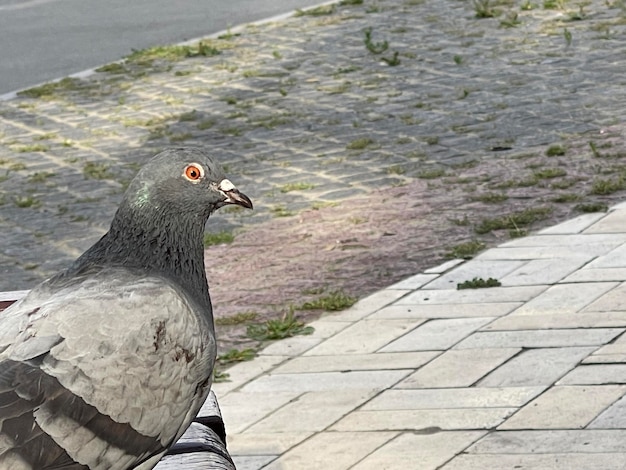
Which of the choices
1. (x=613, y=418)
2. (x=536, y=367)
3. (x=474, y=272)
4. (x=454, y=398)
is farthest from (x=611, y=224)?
(x=613, y=418)

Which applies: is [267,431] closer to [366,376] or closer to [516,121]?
[366,376]

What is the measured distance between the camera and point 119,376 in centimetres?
314

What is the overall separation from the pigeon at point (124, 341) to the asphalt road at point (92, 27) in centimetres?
1020

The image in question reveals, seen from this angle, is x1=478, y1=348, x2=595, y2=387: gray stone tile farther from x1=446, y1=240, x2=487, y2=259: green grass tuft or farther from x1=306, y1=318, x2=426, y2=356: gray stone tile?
x1=446, y1=240, x2=487, y2=259: green grass tuft

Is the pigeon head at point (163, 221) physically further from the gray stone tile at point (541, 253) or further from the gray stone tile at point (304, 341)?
the gray stone tile at point (541, 253)

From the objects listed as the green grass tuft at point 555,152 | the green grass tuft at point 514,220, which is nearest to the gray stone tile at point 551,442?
the green grass tuft at point 514,220

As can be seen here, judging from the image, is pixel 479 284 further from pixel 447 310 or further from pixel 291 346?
pixel 291 346

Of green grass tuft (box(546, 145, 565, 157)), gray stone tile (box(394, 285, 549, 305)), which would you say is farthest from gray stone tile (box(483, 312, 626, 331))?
green grass tuft (box(546, 145, 565, 157))

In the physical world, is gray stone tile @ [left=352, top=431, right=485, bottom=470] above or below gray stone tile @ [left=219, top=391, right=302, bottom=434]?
below

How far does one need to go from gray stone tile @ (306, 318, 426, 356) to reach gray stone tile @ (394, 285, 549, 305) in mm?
260

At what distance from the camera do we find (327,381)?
6.05 metres

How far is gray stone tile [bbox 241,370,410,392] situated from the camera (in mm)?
5977

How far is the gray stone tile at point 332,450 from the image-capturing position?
5.25 meters

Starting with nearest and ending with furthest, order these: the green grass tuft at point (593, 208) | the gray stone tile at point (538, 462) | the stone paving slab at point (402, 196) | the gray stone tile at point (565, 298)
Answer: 1. the gray stone tile at point (538, 462)
2. the stone paving slab at point (402, 196)
3. the gray stone tile at point (565, 298)
4. the green grass tuft at point (593, 208)
